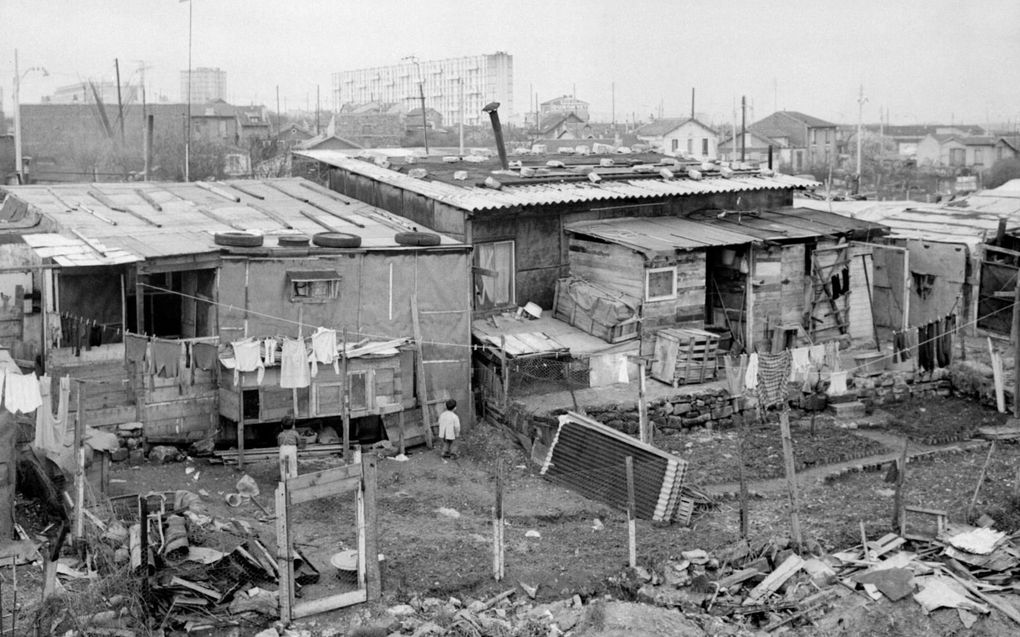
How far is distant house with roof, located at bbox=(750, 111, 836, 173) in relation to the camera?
77562mm

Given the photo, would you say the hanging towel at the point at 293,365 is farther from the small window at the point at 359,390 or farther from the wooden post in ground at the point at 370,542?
the wooden post in ground at the point at 370,542

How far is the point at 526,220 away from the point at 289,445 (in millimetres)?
8365

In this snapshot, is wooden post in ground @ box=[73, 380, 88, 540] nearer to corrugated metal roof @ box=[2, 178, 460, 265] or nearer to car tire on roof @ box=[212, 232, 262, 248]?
corrugated metal roof @ box=[2, 178, 460, 265]

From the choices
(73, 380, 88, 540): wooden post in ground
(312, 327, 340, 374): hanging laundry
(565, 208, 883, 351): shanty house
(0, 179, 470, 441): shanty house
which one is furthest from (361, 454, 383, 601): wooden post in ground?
(565, 208, 883, 351): shanty house

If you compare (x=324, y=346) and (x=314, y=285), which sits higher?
(x=314, y=285)

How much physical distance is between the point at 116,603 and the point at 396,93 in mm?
79721

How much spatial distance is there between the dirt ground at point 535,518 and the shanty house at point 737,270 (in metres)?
3.87

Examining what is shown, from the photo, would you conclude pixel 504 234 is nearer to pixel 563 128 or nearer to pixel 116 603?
pixel 116 603

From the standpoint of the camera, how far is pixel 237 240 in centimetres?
2012

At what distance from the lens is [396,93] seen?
89.3 metres

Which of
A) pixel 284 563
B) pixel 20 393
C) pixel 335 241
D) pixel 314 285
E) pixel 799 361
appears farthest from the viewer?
pixel 799 361

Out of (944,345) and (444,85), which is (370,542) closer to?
(944,345)

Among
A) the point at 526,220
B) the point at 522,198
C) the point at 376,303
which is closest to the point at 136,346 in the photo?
the point at 376,303

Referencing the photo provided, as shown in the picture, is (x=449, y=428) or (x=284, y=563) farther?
(x=449, y=428)
